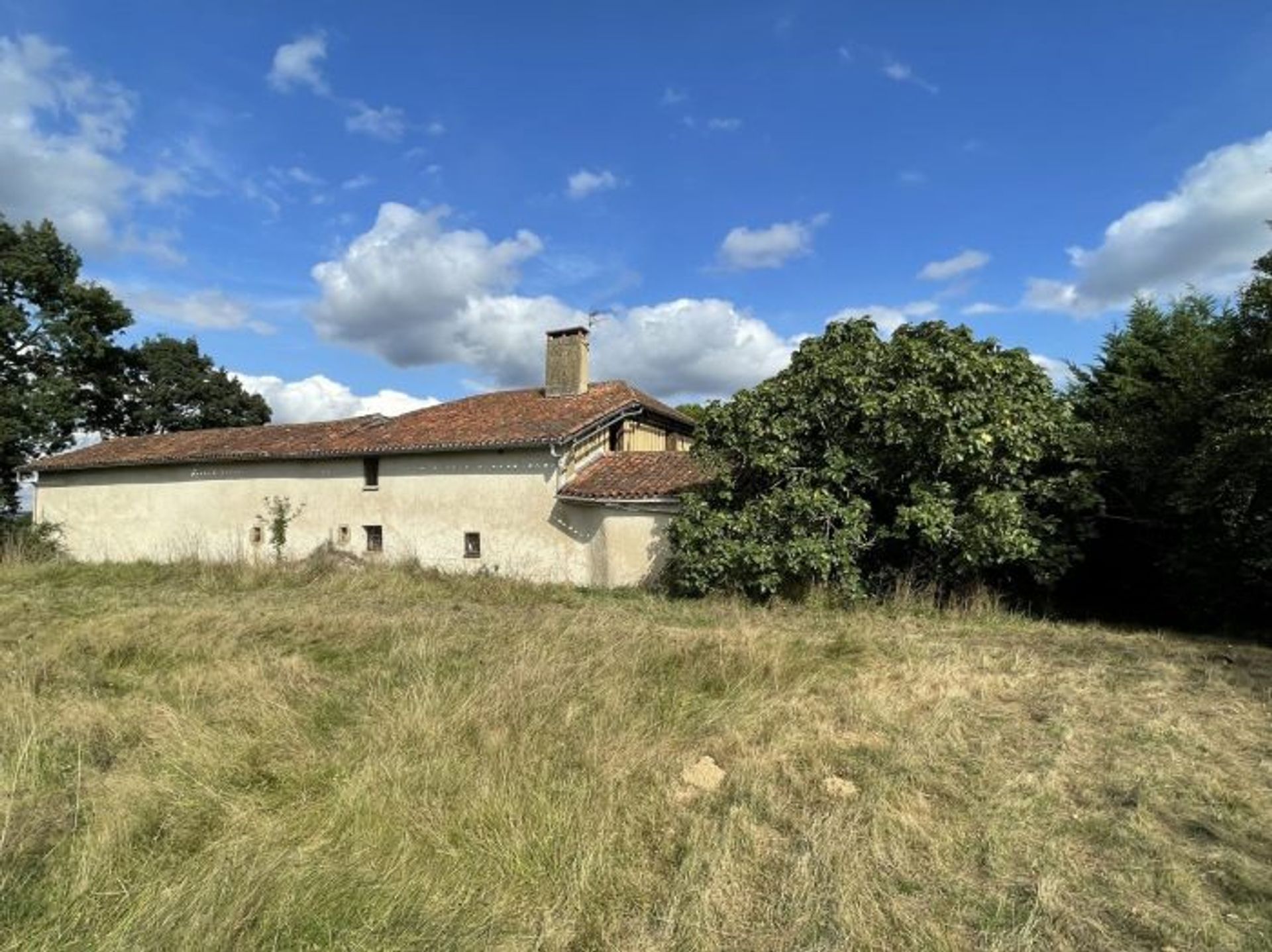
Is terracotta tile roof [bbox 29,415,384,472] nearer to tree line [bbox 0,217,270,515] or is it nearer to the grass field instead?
tree line [bbox 0,217,270,515]

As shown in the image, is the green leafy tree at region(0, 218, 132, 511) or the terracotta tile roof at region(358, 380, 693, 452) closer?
the terracotta tile roof at region(358, 380, 693, 452)

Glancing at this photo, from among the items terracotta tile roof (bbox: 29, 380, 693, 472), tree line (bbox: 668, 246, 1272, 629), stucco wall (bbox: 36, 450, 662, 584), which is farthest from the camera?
terracotta tile roof (bbox: 29, 380, 693, 472)

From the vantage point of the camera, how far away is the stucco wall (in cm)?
1839

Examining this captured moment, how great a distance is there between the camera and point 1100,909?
3490mm

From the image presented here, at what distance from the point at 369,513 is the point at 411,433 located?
234 cm

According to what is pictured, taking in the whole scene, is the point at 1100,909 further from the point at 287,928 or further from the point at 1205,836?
the point at 287,928

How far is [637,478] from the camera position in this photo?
17.9m

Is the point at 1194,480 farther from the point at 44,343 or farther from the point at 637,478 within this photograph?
the point at 44,343

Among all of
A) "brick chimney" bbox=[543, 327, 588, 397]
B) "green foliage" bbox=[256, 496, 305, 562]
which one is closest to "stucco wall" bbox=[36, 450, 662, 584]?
"green foliage" bbox=[256, 496, 305, 562]

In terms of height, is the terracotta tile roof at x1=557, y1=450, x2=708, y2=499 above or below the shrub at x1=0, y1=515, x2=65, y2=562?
above

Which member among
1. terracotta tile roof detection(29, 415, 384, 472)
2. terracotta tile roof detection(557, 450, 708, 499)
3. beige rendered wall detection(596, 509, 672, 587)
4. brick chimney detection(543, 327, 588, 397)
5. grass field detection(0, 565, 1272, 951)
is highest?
brick chimney detection(543, 327, 588, 397)

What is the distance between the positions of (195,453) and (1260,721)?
24.5m

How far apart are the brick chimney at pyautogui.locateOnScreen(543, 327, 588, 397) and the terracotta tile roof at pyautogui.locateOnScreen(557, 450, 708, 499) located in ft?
10.8

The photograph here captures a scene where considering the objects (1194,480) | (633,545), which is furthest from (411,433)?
(1194,480)
